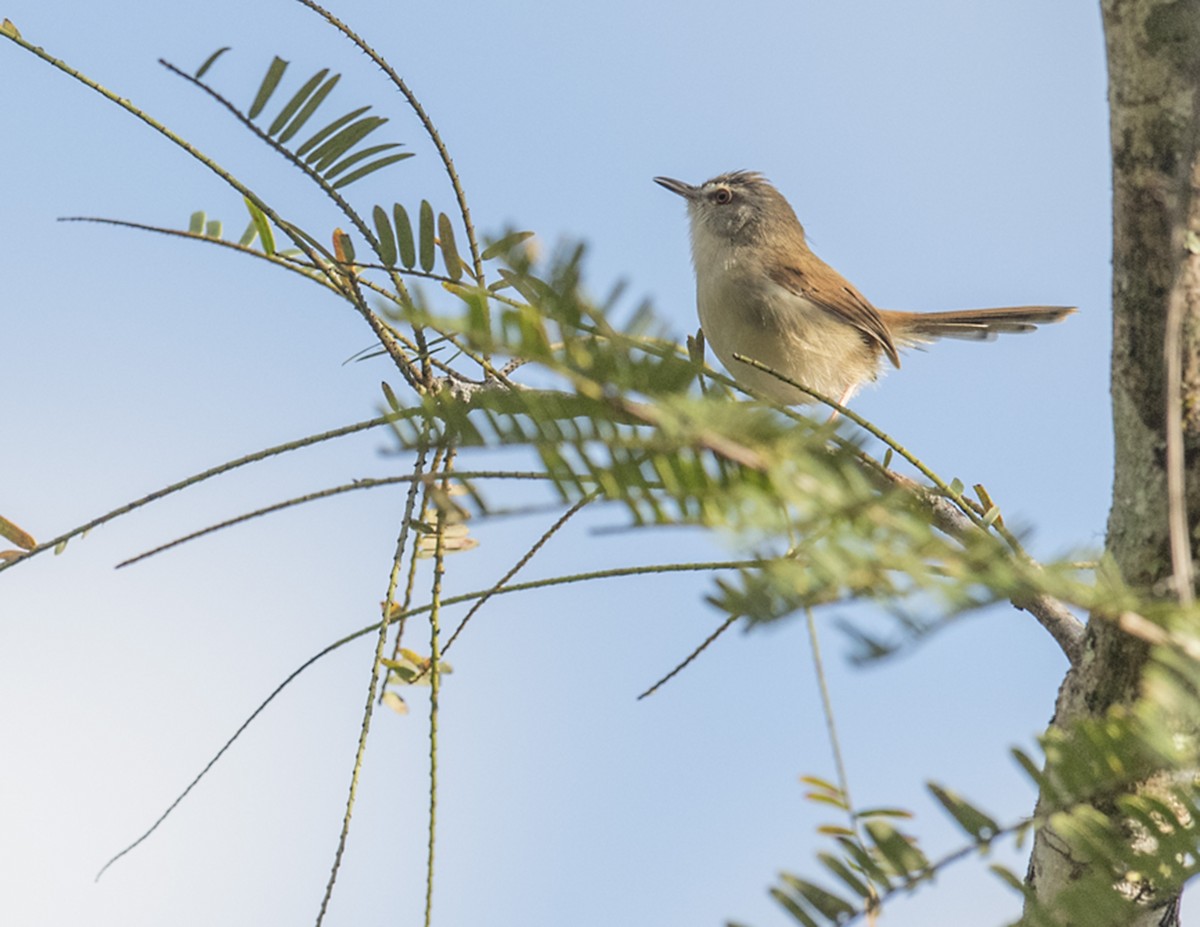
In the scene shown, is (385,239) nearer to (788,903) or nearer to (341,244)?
(341,244)

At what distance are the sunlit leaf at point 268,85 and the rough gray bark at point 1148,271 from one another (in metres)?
1.11

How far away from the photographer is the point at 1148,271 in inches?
58.1

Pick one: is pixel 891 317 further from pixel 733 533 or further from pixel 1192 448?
pixel 733 533

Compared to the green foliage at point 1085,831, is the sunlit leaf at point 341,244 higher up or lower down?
higher up

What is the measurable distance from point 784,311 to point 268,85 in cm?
346

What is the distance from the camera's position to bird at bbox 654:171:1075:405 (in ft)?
16.5

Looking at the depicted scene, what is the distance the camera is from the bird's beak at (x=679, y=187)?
247 inches

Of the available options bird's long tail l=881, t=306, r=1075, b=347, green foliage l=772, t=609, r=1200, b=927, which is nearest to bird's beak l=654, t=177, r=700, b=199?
bird's long tail l=881, t=306, r=1075, b=347

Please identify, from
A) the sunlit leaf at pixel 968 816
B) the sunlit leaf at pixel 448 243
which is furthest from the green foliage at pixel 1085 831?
the sunlit leaf at pixel 448 243

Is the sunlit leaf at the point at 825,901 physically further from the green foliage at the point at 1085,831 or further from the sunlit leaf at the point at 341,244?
the sunlit leaf at the point at 341,244

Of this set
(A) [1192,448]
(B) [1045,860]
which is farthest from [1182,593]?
(B) [1045,860]

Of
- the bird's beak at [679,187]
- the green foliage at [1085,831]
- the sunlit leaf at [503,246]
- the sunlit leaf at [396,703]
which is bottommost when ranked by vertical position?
the green foliage at [1085,831]

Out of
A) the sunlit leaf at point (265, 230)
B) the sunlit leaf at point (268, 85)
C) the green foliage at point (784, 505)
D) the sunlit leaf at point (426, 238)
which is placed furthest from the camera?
the sunlit leaf at point (265, 230)

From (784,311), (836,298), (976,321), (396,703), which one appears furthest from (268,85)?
(976,321)
